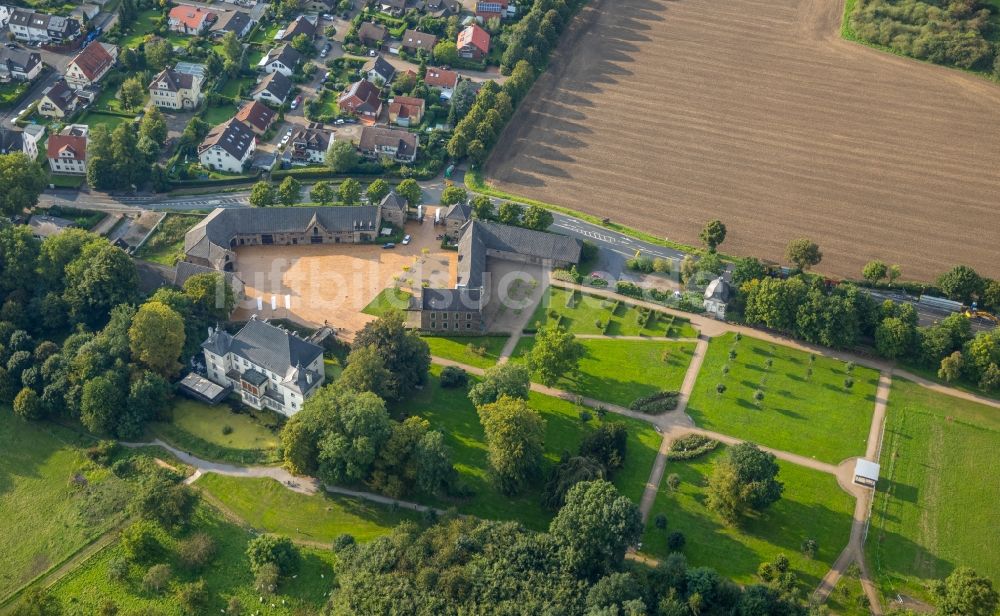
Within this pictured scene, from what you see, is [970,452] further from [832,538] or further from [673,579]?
[673,579]

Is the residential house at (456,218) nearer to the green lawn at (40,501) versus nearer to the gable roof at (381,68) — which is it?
the gable roof at (381,68)

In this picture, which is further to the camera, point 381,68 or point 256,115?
point 381,68

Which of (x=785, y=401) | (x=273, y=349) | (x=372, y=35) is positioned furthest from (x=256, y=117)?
(x=785, y=401)

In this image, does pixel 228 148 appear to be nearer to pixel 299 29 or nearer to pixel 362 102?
pixel 362 102

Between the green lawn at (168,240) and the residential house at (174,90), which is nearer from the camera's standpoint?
the green lawn at (168,240)

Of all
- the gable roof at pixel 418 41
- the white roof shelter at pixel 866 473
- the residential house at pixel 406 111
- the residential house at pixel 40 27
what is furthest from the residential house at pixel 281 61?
the white roof shelter at pixel 866 473

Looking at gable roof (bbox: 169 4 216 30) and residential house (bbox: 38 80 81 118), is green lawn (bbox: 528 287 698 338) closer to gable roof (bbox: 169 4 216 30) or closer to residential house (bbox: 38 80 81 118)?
residential house (bbox: 38 80 81 118)

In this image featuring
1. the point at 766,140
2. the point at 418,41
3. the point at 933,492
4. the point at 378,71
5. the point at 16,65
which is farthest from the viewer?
the point at 418,41

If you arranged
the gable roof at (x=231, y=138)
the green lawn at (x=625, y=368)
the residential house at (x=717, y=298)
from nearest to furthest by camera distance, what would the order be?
the green lawn at (x=625, y=368)
the residential house at (x=717, y=298)
the gable roof at (x=231, y=138)
